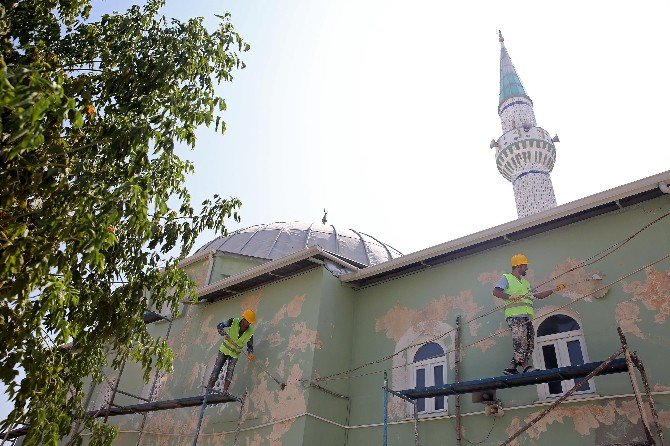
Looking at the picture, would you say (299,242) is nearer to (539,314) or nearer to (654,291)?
(539,314)

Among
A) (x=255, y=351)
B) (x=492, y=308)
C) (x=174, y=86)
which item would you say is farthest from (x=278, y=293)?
(x=174, y=86)

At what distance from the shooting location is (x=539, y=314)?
25.8 ft

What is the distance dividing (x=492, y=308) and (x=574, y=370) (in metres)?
2.15

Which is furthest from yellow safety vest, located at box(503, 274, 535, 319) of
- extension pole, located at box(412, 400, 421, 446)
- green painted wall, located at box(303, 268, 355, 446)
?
green painted wall, located at box(303, 268, 355, 446)

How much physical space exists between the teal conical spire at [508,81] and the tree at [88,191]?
21128 millimetres

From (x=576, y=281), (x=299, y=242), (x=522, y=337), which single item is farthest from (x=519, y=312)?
(x=299, y=242)

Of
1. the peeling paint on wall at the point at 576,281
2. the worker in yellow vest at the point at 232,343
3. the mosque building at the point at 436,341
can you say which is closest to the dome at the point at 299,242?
the mosque building at the point at 436,341

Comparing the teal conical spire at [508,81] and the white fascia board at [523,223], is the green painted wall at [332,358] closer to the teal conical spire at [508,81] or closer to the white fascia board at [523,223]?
the white fascia board at [523,223]

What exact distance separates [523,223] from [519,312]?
5.44ft

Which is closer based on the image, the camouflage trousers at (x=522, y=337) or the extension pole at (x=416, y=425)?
the camouflage trousers at (x=522, y=337)

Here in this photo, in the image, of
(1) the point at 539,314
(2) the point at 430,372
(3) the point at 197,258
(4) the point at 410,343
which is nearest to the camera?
(1) the point at 539,314

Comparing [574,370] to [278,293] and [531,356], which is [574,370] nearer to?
[531,356]

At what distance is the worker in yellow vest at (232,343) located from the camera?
9805mm

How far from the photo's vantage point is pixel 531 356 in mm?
7504
